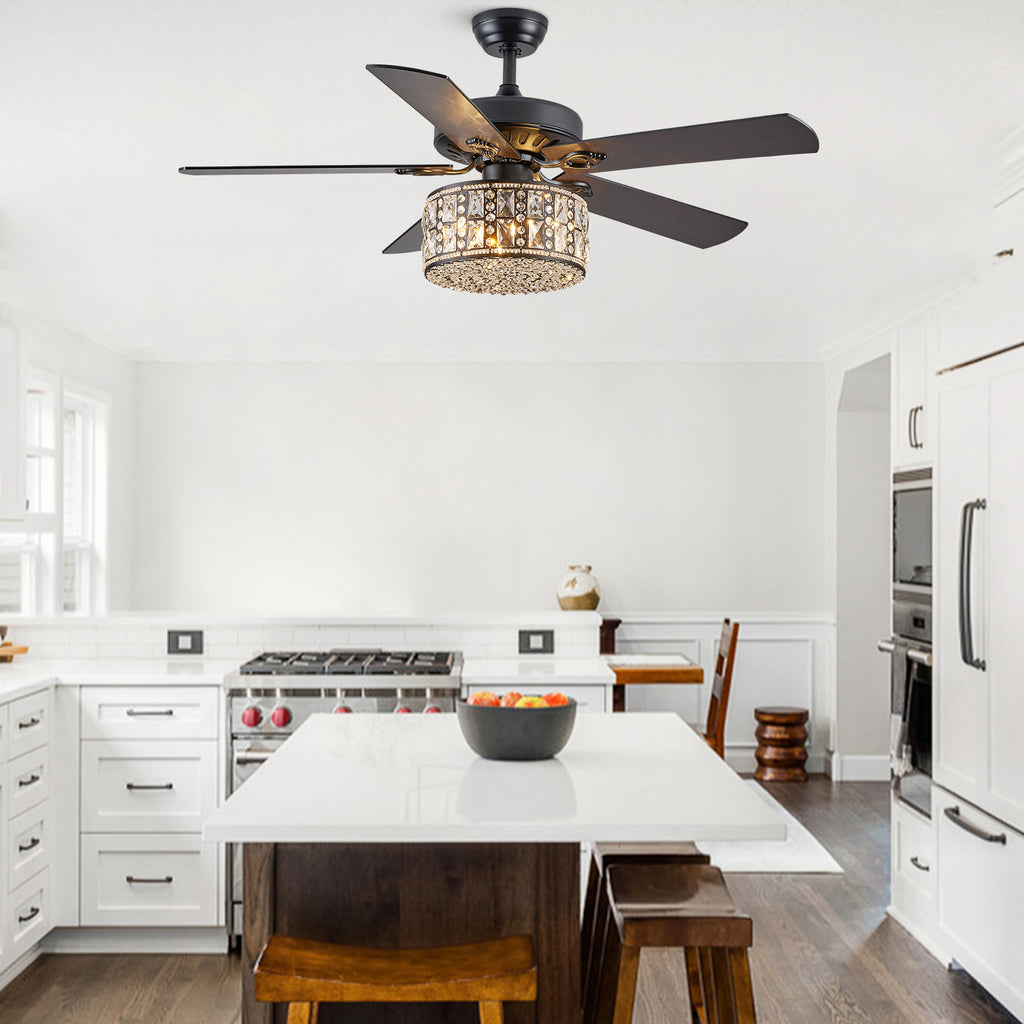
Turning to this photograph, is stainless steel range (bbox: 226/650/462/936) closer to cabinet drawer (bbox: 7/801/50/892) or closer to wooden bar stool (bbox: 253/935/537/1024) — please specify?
cabinet drawer (bbox: 7/801/50/892)

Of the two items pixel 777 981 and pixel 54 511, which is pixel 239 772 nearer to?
pixel 777 981

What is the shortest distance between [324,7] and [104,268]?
260 centimetres

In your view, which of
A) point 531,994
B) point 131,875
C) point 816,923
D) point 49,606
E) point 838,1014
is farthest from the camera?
point 49,606

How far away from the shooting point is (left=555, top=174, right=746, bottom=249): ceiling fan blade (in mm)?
2135

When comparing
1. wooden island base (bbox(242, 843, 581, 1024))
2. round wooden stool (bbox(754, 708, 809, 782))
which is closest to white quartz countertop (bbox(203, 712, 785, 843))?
wooden island base (bbox(242, 843, 581, 1024))

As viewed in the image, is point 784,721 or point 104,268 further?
point 784,721

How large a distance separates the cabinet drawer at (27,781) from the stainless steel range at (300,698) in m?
0.62

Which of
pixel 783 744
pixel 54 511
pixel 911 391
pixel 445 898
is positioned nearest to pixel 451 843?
pixel 445 898

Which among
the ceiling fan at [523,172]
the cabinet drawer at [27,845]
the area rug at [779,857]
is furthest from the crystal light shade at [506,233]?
the area rug at [779,857]

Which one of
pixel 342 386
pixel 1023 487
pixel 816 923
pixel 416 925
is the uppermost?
pixel 342 386

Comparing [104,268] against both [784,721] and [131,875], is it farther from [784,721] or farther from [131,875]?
[784,721]

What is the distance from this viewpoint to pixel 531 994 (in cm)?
196

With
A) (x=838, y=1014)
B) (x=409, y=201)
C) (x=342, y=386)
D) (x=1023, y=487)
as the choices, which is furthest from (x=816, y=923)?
(x=342, y=386)

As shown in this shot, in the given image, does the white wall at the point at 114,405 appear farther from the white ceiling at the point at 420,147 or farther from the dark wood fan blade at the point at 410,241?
the dark wood fan blade at the point at 410,241
